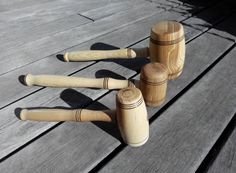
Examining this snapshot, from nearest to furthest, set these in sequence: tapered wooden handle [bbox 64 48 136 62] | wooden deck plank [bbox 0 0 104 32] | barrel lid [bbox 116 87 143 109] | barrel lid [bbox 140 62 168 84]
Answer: barrel lid [bbox 116 87 143 109]
barrel lid [bbox 140 62 168 84]
tapered wooden handle [bbox 64 48 136 62]
wooden deck plank [bbox 0 0 104 32]

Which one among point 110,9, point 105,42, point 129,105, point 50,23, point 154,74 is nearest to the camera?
point 129,105

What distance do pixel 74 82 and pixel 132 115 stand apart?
0.35 m

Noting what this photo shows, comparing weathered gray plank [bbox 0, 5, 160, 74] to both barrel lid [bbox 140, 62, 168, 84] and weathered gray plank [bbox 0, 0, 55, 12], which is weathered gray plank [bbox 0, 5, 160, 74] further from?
barrel lid [bbox 140, 62, 168, 84]

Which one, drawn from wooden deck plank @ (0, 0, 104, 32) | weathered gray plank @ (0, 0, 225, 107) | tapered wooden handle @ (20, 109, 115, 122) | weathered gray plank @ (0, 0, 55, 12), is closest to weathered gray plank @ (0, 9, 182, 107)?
weathered gray plank @ (0, 0, 225, 107)

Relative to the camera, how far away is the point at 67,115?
2.81ft

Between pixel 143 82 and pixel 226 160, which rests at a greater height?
pixel 143 82

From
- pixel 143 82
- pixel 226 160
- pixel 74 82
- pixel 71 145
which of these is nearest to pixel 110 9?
pixel 74 82

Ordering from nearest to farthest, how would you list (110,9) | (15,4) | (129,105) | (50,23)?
(129,105) → (50,23) → (110,9) → (15,4)

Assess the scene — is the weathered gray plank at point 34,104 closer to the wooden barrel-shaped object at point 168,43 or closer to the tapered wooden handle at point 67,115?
the tapered wooden handle at point 67,115

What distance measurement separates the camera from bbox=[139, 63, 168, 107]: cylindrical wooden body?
0.81 meters

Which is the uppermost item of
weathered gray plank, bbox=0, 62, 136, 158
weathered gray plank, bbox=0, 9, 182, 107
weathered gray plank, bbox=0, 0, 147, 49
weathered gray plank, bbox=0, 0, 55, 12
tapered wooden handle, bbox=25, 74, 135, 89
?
weathered gray plank, bbox=0, 0, 55, 12

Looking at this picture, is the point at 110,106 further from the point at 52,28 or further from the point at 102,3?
the point at 102,3

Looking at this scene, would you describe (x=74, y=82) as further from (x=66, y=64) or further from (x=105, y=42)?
(x=105, y=42)

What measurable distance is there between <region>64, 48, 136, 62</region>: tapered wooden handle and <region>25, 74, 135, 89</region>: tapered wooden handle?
18 cm
